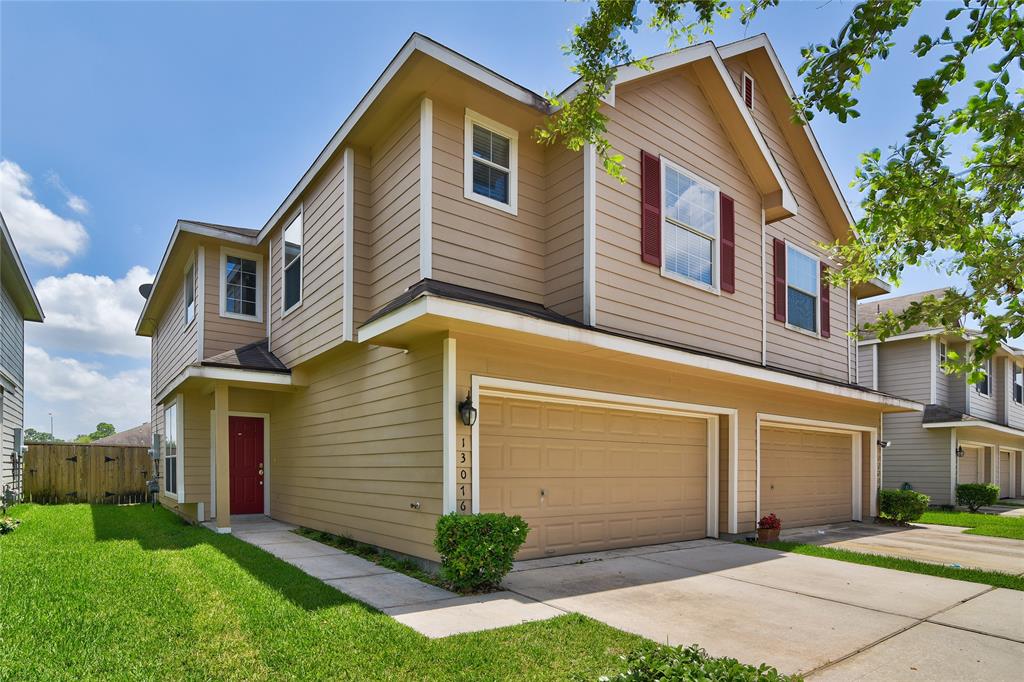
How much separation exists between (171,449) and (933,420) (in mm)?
20999

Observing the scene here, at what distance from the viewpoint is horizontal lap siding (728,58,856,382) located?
11.7 m

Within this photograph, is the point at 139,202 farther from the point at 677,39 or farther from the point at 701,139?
the point at 677,39

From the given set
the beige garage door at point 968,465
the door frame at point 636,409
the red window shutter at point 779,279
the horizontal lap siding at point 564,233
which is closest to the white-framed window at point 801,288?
the red window shutter at point 779,279

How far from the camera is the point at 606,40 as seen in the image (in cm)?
466

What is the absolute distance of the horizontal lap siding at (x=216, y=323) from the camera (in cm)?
1215

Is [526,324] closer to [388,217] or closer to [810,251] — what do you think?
[388,217]

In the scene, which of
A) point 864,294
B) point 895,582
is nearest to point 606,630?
point 895,582

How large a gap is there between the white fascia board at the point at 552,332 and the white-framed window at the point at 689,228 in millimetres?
1581

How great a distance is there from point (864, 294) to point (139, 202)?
58.4 ft

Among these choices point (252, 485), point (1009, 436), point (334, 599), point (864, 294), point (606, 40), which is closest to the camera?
point (606, 40)

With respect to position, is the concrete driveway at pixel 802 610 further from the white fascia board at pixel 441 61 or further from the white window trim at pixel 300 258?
the white window trim at pixel 300 258

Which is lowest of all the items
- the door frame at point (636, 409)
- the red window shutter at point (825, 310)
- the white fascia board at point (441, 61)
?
the door frame at point (636, 409)

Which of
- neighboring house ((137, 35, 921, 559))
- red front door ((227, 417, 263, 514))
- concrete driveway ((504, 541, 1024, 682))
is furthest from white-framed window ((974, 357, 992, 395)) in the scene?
red front door ((227, 417, 263, 514))

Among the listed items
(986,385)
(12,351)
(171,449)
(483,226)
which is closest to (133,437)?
(12,351)
